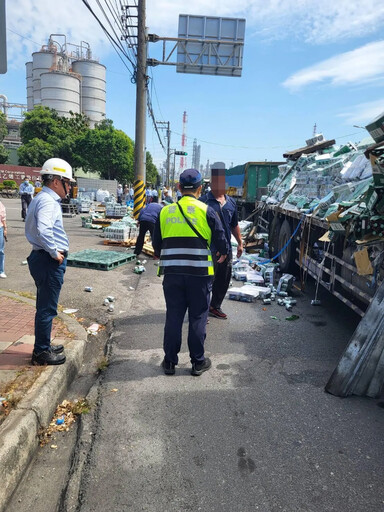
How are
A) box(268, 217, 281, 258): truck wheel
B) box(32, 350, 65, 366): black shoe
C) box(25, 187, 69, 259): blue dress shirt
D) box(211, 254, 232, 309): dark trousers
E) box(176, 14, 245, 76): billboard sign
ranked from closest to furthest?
1. box(25, 187, 69, 259): blue dress shirt
2. box(32, 350, 65, 366): black shoe
3. box(211, 254, 232, 309): dark trousers
4. box(268, 217, 281, 258): truck wheel
5. box(176, 14, 245, 76): billboard sign

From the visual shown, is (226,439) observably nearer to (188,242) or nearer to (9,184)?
(188,242)

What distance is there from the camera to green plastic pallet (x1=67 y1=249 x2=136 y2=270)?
26.6ft

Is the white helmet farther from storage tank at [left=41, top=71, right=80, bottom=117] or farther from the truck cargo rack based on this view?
storage tank at [left=41, top=71, right=80, bottom=117]

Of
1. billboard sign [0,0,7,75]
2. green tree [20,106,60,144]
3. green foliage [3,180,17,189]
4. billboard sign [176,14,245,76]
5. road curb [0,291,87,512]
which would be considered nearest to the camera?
road curb [0,291,87,512]

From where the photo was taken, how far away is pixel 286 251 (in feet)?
25.9

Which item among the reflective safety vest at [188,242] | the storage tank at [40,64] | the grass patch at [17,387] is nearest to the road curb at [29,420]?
the grass patch at [17,387]

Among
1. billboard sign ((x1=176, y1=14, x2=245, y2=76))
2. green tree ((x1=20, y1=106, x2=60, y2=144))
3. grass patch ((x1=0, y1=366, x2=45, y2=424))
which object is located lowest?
grass patch ((x1=0, y1=366, x2=45, y2=424))

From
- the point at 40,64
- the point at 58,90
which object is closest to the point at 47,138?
the point at 58,90

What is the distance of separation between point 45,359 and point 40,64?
80.3 meters

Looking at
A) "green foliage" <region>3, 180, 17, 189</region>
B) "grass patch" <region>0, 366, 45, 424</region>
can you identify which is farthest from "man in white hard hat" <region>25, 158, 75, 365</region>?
"green foliage" <region>3, 180, 17, 189</region>

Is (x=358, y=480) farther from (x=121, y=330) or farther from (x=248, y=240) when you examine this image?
(x=248, y=240)

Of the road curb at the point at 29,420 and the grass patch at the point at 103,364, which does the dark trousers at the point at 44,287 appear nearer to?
the road curb at the point at 29,420

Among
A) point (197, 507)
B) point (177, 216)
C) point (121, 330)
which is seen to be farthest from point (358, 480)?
point (121, 330)

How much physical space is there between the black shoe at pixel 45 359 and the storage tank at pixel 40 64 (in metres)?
77.3
